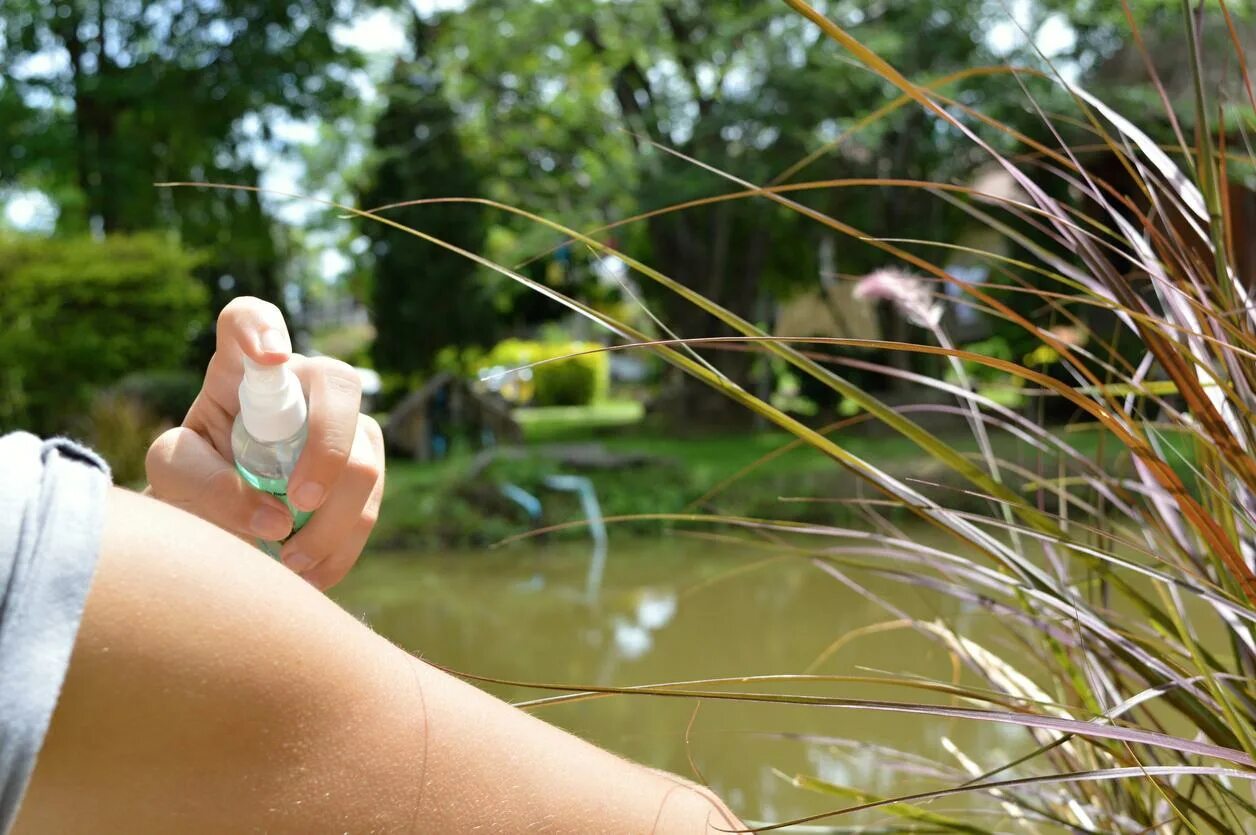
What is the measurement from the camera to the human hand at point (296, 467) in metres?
0.65

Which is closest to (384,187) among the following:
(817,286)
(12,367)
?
(12,367)

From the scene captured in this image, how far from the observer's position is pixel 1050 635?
96cm

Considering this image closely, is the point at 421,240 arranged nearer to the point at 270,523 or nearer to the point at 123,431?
the point at 123,431

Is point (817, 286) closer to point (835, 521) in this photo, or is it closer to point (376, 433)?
point (835, 521)

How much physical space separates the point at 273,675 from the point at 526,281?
0.29 meters

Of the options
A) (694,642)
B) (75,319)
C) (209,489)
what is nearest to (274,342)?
(209,489)

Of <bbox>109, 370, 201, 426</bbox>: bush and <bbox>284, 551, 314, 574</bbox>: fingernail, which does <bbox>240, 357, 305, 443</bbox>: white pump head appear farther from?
<bbox>109, 370, 201, 426</bbox>: bush

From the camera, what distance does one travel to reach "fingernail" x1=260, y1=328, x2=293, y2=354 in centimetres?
64

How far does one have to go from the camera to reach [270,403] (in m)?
0.66

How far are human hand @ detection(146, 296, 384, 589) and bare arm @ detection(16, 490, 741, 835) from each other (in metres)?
0.17

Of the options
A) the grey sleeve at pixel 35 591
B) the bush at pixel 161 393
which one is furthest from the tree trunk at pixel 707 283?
the grey sleeve at pixel 35 591

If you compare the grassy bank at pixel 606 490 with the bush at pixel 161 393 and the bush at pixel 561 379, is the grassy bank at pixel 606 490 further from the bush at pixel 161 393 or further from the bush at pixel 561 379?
the bush at pixel 561 379

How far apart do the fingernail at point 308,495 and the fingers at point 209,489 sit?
0.04 metres

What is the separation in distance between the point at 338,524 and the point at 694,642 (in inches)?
167
